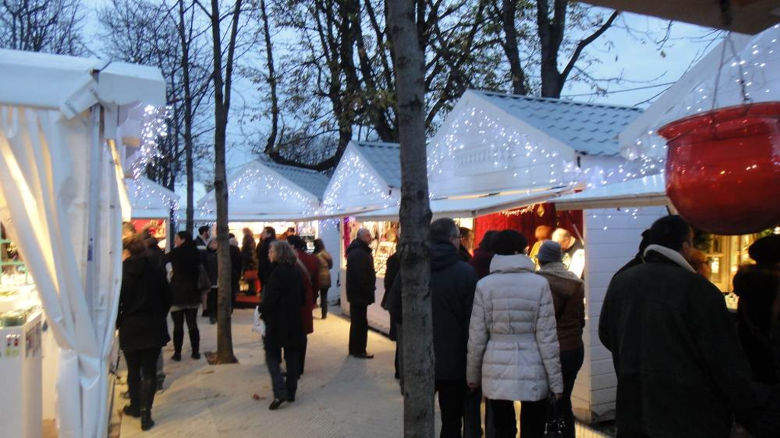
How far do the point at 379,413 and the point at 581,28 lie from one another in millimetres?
13637

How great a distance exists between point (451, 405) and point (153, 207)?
46.6 ft

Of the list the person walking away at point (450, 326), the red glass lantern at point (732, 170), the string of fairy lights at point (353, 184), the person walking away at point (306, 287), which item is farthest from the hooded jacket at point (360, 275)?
the red glass lantern at point (732, 170)

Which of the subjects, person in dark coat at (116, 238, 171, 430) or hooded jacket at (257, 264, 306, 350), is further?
hooded jacket at (257, 264, 306, 350)

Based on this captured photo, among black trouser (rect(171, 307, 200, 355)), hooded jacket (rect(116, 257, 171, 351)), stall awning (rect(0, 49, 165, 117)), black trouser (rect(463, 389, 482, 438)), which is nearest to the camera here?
stall awning (rect(0, 49, 165, 117))

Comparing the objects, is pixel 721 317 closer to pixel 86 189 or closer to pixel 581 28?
pixel 86 189

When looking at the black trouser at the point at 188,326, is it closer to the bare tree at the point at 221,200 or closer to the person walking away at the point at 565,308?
the bare tree at the point at 221,200

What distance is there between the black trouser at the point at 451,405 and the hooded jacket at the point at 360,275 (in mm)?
4224

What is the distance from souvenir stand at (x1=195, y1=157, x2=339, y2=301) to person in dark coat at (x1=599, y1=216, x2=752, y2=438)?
12398 mm

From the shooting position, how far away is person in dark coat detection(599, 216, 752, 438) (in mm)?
2492

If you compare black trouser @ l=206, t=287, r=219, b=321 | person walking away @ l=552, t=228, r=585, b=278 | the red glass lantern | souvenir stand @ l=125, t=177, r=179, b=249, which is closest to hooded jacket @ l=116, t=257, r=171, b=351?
person walking away @ l=552, t=228, r=585, b=278

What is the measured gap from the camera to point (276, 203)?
17.0 meters

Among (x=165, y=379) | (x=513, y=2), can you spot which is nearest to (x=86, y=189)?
(x=165, y=379)

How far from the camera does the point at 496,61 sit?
17.9m

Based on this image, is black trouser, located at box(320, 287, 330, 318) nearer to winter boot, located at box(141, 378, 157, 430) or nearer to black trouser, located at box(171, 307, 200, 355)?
black trouser, located at box(171, 307, 200, 355)
